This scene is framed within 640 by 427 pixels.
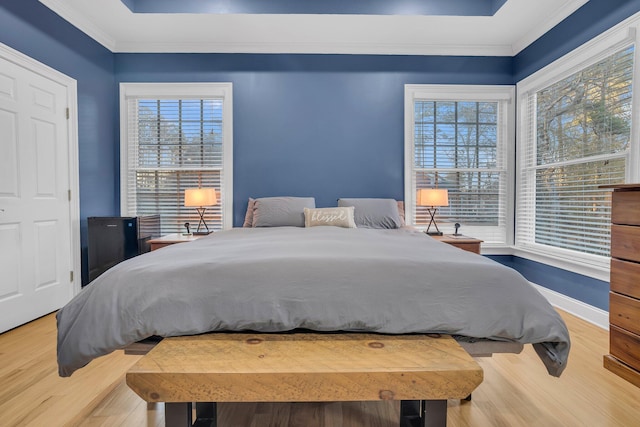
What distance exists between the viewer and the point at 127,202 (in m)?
3.97

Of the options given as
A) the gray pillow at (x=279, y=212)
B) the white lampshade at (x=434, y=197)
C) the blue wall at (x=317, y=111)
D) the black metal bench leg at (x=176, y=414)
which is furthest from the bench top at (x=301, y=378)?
the blue wall at (x=317, y=111)

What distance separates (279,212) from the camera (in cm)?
337

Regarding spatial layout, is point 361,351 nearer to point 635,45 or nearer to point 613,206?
point 613,206

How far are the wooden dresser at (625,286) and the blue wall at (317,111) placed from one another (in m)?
2.19

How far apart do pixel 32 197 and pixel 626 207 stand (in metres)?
4.16

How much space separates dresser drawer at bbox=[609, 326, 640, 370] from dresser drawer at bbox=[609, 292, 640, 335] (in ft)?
0.12

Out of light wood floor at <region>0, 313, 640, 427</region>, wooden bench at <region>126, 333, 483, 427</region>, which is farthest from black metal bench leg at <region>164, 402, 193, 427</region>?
light wood floor at <region>0, 313, 640, 427</region>

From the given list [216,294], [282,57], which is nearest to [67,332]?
[216,294]

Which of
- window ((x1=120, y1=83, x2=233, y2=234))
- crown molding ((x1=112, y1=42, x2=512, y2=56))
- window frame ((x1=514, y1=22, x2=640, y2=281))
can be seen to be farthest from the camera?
window ((x1=120, y1=83, x2=233, y2=234))

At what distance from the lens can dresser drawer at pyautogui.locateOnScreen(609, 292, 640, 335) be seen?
1.80 metres

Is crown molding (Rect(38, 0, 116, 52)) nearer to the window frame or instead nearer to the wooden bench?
the wooden bench

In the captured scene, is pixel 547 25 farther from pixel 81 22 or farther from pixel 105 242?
pixel 105 242

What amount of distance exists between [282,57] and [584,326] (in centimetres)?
384

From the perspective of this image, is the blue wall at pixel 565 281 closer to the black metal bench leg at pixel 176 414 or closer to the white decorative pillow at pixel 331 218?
the white decorative pillow at pixel 331 218
